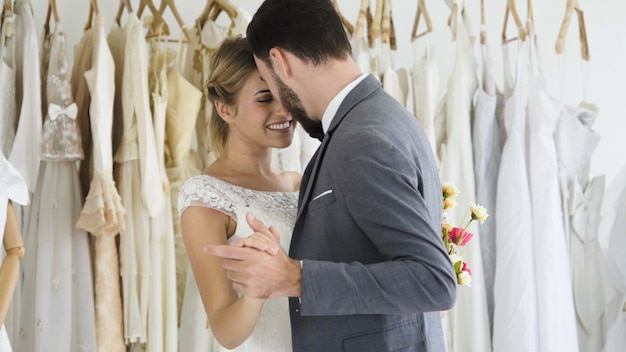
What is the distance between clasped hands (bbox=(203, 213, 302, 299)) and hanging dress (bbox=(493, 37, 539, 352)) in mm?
1542

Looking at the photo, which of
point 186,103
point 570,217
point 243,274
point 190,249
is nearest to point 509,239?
point 570,217

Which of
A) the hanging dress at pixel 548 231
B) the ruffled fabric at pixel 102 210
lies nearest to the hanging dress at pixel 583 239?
the hanging dress at pixel 548 231

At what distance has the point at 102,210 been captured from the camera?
A: 252 centimetres

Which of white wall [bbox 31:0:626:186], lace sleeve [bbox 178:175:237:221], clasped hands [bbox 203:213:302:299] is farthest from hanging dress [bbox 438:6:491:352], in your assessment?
clasped hands [bbox 203:213:302:299]

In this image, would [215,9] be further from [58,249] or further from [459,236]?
[459,236]

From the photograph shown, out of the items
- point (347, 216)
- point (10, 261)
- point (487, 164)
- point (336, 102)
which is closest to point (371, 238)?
point (347, 216)

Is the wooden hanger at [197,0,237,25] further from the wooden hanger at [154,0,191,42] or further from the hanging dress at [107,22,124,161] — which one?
the hanging dress at [107,22,124,161]

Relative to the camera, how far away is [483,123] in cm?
295

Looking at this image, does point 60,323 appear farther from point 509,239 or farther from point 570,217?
point 570,217

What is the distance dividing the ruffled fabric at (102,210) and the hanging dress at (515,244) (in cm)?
122

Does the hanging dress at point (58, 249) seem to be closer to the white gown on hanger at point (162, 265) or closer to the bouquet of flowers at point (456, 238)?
the white gown on hanger at point (162, 265)

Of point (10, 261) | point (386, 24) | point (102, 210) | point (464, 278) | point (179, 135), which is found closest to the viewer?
point (464, 278)

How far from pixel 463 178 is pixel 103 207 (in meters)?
1.18

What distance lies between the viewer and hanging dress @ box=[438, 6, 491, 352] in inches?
111
